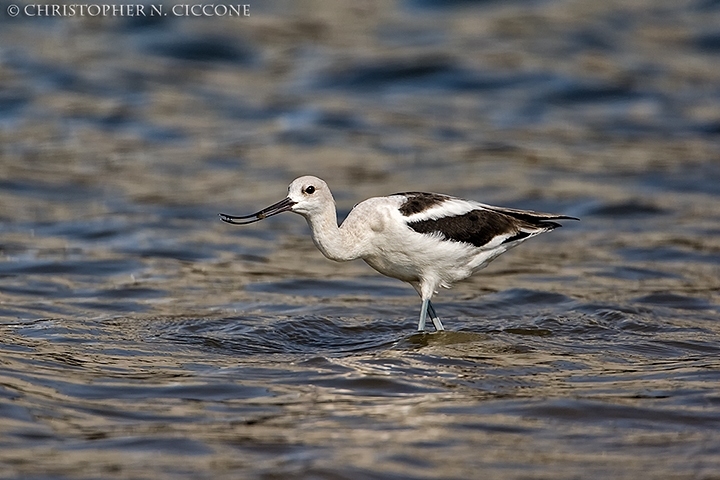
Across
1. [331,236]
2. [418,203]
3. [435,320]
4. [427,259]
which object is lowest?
[435,320]

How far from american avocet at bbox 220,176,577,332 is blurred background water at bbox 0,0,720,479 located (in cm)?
51

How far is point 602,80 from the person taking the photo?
17.7 m

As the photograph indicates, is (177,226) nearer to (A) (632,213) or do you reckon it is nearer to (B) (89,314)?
(B) (89,314)

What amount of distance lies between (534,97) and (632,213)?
15.6ft

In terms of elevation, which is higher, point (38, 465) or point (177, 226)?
point (177, 226)

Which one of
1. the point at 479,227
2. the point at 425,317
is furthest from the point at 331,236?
the point at 479,227

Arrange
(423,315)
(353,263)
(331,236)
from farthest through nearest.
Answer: (353,263) < (423,315) < (331,236)

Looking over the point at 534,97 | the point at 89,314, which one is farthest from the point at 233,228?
the point at 534,97

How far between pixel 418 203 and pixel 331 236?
68cm

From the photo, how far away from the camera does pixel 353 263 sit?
447 inches

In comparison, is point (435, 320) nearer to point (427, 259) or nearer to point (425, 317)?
point (425, 317)

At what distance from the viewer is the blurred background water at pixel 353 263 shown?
Answer: 6039mm

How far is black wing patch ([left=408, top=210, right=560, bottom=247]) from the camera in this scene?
816cm

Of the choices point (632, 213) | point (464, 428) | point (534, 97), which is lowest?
point (464, 428)
